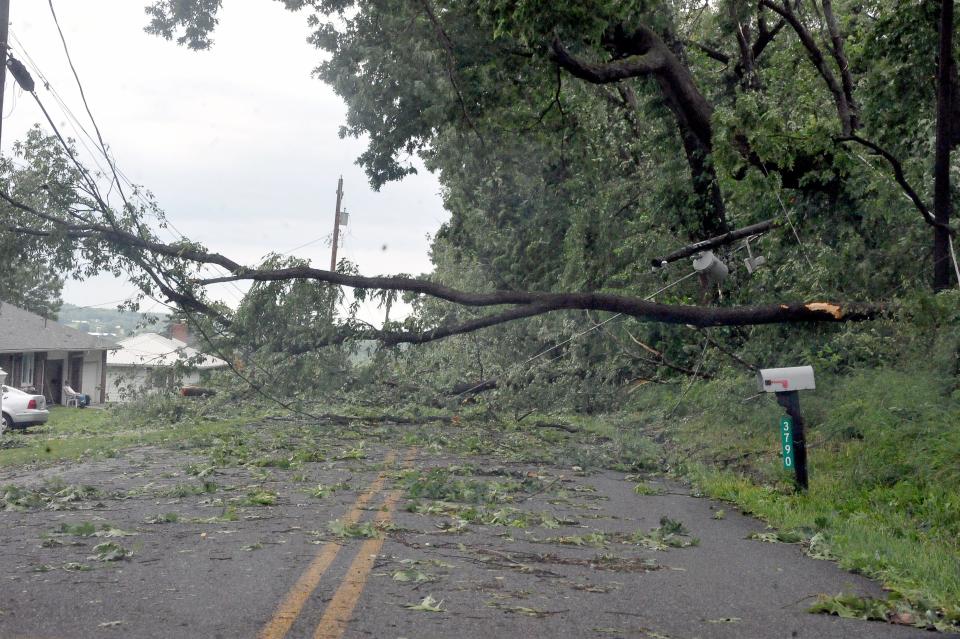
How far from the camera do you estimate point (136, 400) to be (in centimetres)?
1752

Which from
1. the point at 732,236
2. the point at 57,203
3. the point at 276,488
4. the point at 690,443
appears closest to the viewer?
the point at 276,488

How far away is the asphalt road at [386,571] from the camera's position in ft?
17.0

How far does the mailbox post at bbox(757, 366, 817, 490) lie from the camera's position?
9984 mm

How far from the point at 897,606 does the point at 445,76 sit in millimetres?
12333

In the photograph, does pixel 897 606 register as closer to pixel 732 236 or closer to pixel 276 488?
pixel 276 488

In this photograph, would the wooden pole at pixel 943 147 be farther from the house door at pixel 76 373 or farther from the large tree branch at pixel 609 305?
the house door at pixel 76 373

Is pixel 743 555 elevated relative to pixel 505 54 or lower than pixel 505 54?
lower

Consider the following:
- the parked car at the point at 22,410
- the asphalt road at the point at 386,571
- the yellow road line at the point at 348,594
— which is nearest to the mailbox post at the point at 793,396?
the asphalt road at the point at 386,571

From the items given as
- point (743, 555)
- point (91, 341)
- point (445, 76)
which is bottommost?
point (743, 555)

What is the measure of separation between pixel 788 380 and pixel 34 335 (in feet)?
99.9

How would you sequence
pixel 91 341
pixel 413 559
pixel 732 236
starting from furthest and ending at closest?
1. pixel 91 341
2. pixel 732 236
3. pixel 413 559

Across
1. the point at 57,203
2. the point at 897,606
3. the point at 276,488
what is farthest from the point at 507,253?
the point at 897,606

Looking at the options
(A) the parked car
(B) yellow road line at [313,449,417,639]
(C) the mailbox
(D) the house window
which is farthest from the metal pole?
(D) the house window

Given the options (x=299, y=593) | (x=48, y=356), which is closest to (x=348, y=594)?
(x=299, y=593)
